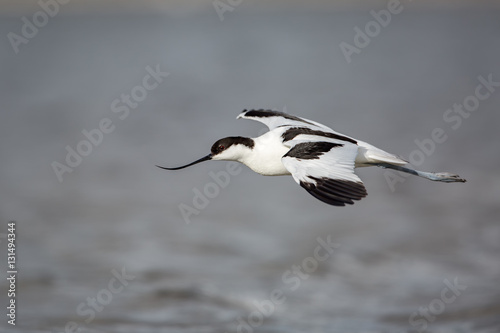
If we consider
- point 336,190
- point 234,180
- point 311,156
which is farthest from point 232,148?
point 234,180

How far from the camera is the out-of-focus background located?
1084 cm

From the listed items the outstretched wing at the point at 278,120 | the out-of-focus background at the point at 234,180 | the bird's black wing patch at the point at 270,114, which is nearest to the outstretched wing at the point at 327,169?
the outstretched wing at the point at 278,120

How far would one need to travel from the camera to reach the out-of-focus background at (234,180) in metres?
10.8

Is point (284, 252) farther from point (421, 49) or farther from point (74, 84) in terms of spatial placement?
point (421, 49)

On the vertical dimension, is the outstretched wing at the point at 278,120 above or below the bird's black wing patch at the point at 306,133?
below

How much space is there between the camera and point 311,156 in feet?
25.4

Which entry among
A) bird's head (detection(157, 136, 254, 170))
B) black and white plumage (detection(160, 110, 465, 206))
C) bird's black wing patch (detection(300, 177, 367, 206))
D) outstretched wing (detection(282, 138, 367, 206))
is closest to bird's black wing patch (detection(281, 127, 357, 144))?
black and white plumage (detection(160, 110, 465, 206))

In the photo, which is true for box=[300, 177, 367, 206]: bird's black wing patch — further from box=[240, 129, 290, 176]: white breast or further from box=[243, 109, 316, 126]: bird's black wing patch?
box=[243, 109, 316, 126]: bird's black wing patch

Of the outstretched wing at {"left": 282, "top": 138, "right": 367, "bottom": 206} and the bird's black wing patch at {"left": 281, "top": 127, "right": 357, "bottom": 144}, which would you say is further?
the bird's black wing patch at {"left": 281, "top": 127, "right": 357, "bottom": 144}

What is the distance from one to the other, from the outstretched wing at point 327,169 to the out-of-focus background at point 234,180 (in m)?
3.01

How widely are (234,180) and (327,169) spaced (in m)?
6.41

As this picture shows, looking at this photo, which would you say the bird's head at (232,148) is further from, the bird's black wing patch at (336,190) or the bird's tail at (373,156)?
the bird's black wing patch at (336,190)

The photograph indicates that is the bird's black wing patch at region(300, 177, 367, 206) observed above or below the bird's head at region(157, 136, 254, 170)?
above

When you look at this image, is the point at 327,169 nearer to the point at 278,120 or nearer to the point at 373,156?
the point at 373,156
